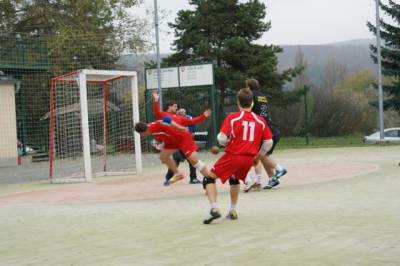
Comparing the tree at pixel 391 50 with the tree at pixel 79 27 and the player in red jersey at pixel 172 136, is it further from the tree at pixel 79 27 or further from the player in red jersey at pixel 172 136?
the player in red jersey at pixel 172 136

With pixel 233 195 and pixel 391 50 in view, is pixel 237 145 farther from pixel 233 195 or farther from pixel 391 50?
pixel 391 50

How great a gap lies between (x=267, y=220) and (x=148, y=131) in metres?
4.13

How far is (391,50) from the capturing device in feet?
136

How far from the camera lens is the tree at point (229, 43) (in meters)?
36.2

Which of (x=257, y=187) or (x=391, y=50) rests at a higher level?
(x=391, y=50)

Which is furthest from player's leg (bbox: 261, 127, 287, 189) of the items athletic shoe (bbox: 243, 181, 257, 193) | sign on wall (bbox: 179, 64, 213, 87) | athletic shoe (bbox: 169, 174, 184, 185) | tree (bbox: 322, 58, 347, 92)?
tree (bbox: 322, 58, 347, 92)

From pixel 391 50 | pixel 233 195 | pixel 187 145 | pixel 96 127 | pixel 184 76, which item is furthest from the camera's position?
pixel 391 50

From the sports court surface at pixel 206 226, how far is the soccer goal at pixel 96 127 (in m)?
4.87

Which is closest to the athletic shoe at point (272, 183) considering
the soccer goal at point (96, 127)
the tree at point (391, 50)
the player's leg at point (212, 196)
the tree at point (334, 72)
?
the player's leg at point (212, 196)

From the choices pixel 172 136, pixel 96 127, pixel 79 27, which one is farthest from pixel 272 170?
pixel 79 27

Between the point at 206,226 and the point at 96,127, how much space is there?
473 inches

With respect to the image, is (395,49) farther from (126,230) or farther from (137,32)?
(126,230)

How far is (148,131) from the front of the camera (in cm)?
1162

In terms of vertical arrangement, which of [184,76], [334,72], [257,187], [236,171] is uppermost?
[334,72]
